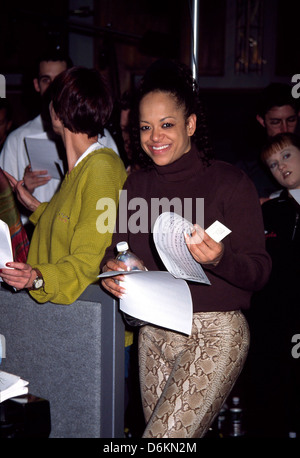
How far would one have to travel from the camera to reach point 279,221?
2.15 m

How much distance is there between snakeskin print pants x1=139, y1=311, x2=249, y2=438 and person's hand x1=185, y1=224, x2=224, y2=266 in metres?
0.22

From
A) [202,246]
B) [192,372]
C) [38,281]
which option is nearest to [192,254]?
[202,246]

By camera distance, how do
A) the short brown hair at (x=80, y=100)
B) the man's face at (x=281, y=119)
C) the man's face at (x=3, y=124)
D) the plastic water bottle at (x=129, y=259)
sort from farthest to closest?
the man's face at (x=3, y=124) < the man's face at (x=281, y=119) < the short brown hair at (x=80, y=100) < the plastic water bottle at (x=129, y=259)

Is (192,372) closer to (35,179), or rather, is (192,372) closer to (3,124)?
(35,179)

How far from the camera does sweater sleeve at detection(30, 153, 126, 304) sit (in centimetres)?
135

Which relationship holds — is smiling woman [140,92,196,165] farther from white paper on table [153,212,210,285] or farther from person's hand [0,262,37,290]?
person's hand [0,262,37,290]

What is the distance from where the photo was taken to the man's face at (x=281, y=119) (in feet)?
8.62

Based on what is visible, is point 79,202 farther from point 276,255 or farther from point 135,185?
point 276,255

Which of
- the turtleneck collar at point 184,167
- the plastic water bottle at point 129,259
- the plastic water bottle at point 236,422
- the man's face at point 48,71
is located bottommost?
the plastic water bottle at point 236,422

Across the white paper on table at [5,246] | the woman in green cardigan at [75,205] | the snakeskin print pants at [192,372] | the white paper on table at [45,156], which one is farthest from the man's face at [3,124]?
the snakeskin print pants at [192,372]

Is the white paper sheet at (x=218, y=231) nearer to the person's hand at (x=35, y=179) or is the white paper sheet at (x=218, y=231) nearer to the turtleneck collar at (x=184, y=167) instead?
the turtleneck collar at (x=184, y=167)

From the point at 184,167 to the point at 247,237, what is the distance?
270 millimetres
